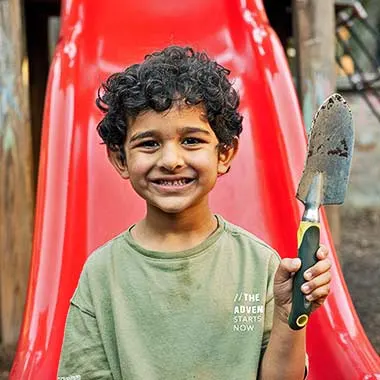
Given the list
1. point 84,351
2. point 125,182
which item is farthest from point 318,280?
point 125,182

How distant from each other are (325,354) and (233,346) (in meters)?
0.53

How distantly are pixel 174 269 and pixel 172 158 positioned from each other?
0.70 feet

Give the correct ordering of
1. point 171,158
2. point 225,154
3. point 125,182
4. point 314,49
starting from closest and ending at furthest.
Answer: point 171,158
point 225,154
point 125,182
point 314,49

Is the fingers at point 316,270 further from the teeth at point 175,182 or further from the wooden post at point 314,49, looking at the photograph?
the wooden post at point 314,49

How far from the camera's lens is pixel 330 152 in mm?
1363

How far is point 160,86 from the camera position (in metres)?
1.47

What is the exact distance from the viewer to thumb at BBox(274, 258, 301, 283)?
1.28m

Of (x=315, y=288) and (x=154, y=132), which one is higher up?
(x=154, y=132)

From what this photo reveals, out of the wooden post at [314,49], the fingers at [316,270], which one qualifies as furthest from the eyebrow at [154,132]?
the wooden post at [314,49]

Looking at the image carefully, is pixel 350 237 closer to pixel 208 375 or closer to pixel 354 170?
pixel 354 170

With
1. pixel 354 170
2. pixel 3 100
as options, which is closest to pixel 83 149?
pixel 3 100

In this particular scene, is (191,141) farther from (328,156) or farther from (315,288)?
(315,288)

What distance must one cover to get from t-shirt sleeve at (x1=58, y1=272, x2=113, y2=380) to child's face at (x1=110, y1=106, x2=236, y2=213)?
0.84 feet

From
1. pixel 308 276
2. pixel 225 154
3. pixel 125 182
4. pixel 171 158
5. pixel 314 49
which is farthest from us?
pixel 314 49
